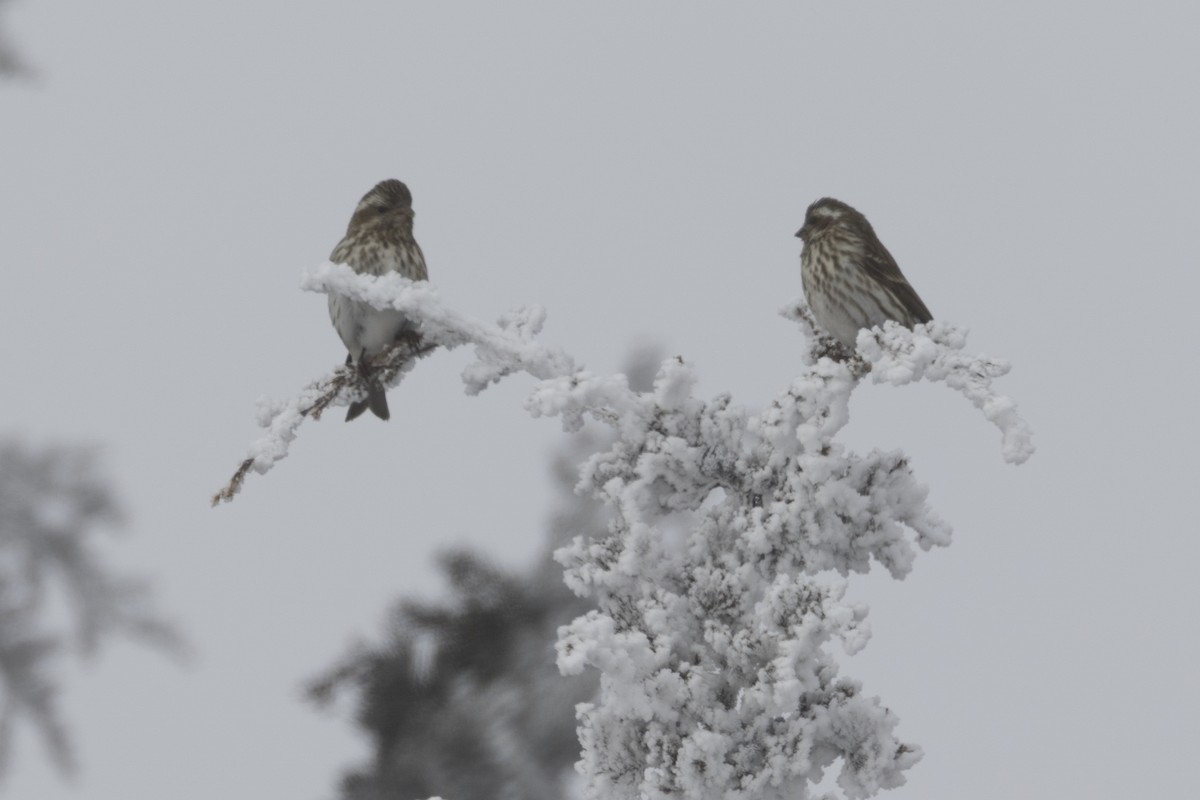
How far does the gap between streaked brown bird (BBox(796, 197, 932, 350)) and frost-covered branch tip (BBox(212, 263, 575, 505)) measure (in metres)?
2.36

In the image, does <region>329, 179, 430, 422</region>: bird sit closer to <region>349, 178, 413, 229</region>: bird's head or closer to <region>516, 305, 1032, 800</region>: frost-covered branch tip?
<region>349, 178, 413, 229</region>: bird's head

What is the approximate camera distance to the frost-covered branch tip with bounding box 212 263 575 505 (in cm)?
571

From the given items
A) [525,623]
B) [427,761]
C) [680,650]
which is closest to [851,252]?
[680,650]

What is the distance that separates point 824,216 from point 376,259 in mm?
2600

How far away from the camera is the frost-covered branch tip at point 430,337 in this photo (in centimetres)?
571

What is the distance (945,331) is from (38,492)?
10.2ft

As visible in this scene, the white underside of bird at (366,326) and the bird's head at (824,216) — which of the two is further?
the bird's head at (824,216)

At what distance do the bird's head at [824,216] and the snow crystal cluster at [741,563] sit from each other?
3088mm

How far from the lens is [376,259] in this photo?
8.62 m

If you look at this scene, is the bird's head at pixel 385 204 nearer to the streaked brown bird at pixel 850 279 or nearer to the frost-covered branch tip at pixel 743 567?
the streaked brown bird at pixel 850 279

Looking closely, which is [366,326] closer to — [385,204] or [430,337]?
[385,204]

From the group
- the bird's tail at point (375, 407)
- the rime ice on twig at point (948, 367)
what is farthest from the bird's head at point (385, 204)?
the rime ice on twig at point (948, 367)

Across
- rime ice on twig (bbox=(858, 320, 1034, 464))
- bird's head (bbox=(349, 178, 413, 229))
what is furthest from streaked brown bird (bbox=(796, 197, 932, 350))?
bird's head (bbox=(349, 178, 413, 229))

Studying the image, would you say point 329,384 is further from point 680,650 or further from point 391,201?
point 391,201
